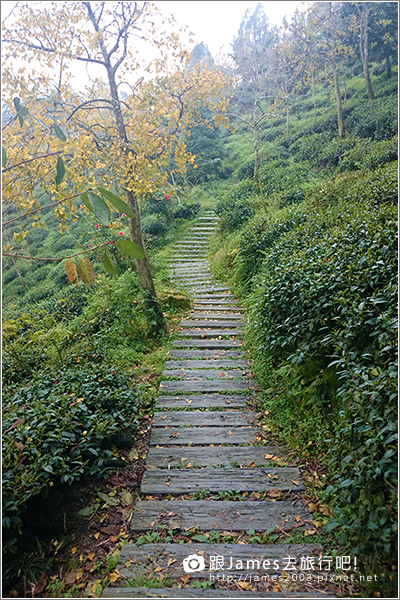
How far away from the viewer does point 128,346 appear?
5.30 metres

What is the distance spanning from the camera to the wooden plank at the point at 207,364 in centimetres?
467

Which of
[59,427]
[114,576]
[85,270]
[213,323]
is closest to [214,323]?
[213,323]

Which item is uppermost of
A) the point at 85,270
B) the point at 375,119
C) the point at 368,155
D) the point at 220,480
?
the point at 375,119

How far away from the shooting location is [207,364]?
474 centimetres

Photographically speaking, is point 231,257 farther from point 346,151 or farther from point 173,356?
point 346,151

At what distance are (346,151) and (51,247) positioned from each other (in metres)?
11.5

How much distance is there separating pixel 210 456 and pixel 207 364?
1727 mm

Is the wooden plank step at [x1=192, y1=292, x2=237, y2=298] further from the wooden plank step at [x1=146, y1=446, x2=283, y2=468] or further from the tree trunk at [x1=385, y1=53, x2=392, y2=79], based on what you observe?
the tree trunk at [x1=385, y1=53, x2=392, y2=79]

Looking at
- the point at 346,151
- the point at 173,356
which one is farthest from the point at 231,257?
the point at 346,151

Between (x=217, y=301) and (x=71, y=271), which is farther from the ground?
(x=71, y=271)

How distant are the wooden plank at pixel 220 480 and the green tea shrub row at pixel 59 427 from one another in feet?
1.42

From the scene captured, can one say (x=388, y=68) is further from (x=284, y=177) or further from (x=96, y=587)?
(x=96, y=587)

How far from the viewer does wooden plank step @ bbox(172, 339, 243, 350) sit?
5.29 m

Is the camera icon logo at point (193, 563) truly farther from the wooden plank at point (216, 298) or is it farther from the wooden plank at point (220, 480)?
the wooden plank at point (216, 298)
